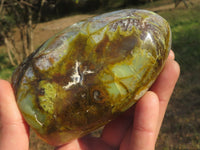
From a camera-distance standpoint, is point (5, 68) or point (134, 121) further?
point (5, 68)

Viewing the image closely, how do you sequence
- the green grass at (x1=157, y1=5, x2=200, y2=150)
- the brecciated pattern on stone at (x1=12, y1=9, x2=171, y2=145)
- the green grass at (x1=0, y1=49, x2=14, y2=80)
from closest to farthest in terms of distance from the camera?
1. the brecciated pattern on stone at (x1=12, y1=9, x2=171, y2=145)
2. the green grass at (x1=157, y1=5, x2=200, y2=150)
3. the green grass at (x1=0, y1=49, x2=14, y2=80)

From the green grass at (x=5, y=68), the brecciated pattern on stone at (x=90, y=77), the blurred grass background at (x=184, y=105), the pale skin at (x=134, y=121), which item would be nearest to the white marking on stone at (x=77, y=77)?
the brecciated pattern on stone at (x=90, y=77)

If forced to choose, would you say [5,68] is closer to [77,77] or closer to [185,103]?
[185,103]

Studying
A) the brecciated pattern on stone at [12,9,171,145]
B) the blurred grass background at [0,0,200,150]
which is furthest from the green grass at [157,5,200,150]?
the brecciated pattern on stone at [12,9,171,145]

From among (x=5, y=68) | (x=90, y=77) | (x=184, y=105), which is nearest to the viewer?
(x=90, y=77)

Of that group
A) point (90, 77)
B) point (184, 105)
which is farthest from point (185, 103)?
point (90, 77)

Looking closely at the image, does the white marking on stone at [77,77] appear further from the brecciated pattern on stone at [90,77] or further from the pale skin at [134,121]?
the pale skin at [134,121]

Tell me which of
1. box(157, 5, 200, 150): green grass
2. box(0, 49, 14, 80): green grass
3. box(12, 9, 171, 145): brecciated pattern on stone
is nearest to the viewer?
box(12, 9, 171, 145): brecciated pattern on stone

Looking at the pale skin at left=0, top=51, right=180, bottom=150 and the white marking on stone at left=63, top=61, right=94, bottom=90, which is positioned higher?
the white marking on stone at left=63, top=61, right=94, bottom=90

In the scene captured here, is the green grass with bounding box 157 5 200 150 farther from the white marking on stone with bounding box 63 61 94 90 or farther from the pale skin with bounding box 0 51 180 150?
the white marking on stone with bounding box 63 61 94 90
